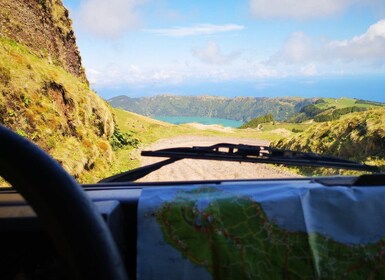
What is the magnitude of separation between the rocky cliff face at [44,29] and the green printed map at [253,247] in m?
20.3

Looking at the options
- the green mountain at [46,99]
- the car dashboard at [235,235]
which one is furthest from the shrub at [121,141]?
the car dashboard at [235,235]

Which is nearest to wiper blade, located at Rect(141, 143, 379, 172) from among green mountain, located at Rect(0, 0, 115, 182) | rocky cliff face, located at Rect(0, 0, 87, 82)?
green mountain, located at Rect(0, 0, 115, 182)

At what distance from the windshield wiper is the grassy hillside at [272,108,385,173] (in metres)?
13.5

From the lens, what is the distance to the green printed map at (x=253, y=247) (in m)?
1.98

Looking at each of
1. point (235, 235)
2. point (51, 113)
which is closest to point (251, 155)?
point (235, 235)

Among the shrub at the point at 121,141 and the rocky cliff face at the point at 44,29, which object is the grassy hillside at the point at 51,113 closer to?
the rocky cliff face at the point at 44,29

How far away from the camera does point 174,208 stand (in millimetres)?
2094

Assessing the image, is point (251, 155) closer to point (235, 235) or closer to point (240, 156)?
point (240, 156)

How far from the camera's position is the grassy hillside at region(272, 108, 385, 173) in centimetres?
1658

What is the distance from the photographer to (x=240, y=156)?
10.3 feet

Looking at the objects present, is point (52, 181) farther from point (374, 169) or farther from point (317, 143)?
point (317, 143)

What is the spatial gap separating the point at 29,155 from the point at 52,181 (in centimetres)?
12

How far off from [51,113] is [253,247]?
603 inches

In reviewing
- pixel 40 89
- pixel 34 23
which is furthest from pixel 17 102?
pixel 34 23
